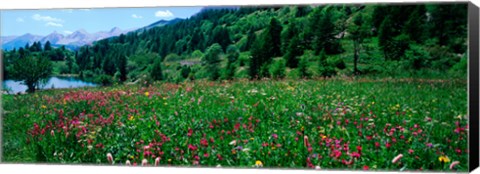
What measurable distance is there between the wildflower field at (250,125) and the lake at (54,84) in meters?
0.09

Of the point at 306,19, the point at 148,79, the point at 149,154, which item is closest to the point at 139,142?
the point at 149,154

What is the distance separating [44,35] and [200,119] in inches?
99.1

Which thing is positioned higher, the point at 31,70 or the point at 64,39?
the point at 64,39

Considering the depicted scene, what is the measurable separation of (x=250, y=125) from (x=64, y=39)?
9.33ft

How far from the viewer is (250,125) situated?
987 cm

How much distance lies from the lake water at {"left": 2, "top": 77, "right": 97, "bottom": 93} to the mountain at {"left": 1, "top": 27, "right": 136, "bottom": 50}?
45 cm

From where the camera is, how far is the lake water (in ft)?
35.5

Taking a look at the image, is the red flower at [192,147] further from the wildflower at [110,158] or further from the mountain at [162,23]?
the mountain at [162,23]

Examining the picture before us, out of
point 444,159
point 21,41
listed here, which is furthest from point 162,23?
point 444,159

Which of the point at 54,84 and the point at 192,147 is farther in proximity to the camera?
the point at 54,84

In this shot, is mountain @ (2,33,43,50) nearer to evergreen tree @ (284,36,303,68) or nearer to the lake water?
the lake water

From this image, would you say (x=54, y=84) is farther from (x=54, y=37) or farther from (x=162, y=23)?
(x=162, y=23)

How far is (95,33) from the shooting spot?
1069 centimetres

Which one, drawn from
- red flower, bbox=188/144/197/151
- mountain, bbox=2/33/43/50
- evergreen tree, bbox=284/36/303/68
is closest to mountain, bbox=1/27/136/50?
mountain, bbox=2/33/43/50
